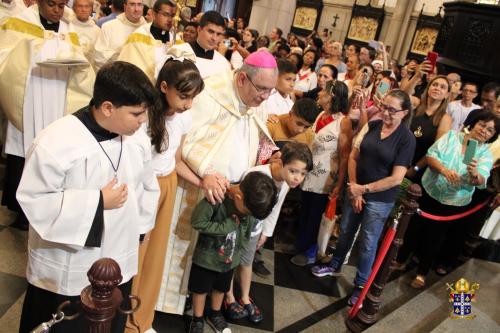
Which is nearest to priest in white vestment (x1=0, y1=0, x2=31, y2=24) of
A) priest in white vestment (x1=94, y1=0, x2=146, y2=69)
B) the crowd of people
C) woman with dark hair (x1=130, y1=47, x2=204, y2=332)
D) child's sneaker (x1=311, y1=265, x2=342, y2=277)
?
the crowd of people

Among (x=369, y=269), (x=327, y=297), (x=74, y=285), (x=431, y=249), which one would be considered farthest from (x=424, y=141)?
(x=74, y=285)

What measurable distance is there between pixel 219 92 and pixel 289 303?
1.80 meters

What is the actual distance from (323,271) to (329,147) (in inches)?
44.5

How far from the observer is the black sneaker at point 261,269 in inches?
140

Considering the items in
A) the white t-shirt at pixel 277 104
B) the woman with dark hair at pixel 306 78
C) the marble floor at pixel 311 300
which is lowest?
the marble floor at pixel 311 300

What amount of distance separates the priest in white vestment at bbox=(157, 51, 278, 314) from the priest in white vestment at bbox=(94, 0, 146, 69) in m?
1.62

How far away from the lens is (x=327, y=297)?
3.48 metres

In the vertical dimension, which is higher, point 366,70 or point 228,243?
→ point 366,70

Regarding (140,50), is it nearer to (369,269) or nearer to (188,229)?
(188,229)

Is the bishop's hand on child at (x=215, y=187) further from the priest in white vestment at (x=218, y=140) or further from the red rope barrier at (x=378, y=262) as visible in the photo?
the red rope barrier at (x=378, y=262)

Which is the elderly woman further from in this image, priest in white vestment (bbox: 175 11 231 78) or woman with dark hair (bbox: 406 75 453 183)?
priest in white vestment (bbox: 175 11 231 78)

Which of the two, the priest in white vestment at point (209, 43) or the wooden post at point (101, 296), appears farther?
the priest in white vestment at point (209, 43)

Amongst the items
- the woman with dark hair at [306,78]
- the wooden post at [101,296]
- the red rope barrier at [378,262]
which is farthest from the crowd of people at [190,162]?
the woman with dark hair at [306,78]

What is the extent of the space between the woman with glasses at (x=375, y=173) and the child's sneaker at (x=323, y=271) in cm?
35
